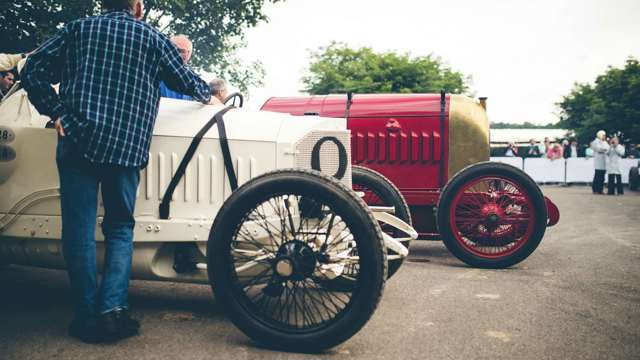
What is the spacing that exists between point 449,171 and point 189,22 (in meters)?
19.8

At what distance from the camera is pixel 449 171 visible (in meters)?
6.43

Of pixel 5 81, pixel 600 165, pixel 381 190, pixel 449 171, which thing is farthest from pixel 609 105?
pixel 5 81

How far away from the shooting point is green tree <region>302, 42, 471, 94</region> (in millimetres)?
26906

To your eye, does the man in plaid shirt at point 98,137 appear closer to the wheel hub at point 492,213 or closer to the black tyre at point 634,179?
the wheel hub at point 492,213

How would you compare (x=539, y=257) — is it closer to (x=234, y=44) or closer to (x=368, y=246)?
(x=368, y=246)

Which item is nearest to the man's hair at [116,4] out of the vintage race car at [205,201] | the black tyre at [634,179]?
the vintage race car at [205,201]

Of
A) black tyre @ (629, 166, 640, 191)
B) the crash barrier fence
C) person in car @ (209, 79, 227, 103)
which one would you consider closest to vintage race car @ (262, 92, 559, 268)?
person in car @ (209, 79, 227, 103)

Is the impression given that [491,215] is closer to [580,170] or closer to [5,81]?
[5,81]

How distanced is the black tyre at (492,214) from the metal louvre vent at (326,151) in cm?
210

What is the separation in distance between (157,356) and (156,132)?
121cm

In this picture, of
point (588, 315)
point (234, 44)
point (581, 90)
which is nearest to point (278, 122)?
point (588, 315)

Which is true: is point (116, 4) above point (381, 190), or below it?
above

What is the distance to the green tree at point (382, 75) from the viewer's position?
88.3 ft

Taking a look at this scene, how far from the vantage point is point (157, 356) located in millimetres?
2850
